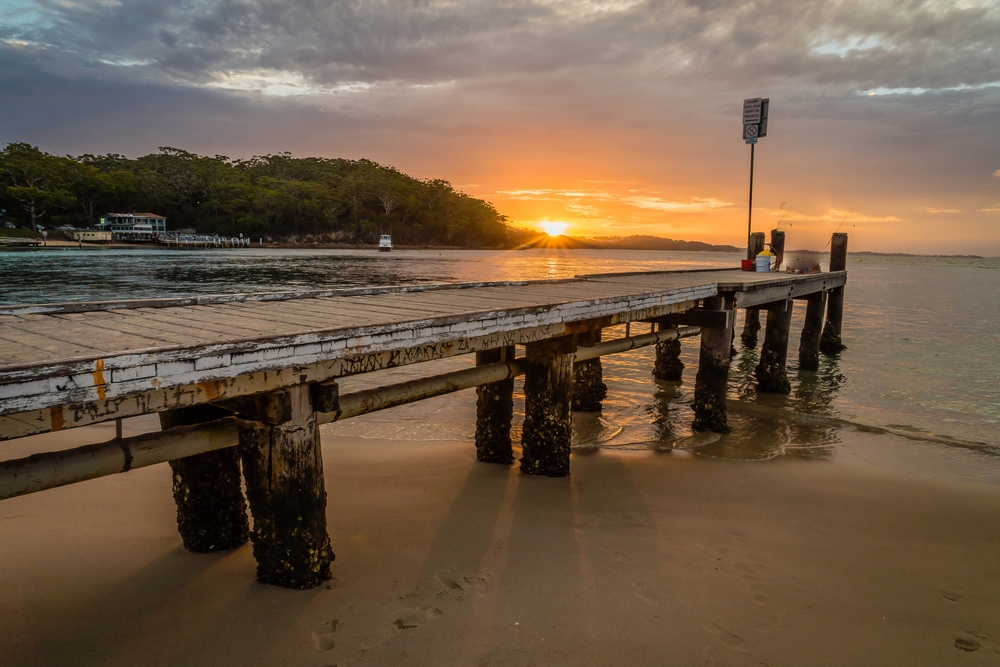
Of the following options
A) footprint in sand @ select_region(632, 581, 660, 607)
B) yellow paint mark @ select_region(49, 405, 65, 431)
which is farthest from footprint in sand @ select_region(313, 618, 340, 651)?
footprint in sand @ select_region(632, 581, 660, 607)

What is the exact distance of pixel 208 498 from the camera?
14.1ft

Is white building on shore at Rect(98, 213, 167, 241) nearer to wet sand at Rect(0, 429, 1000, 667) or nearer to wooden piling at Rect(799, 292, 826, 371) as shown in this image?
wooden piling at Rect(799, 292, 826, 371)

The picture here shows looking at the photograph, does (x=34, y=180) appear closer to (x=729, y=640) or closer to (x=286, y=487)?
(x=286, y=487)

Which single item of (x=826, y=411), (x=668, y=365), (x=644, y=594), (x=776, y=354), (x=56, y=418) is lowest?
(x=826, y=411)

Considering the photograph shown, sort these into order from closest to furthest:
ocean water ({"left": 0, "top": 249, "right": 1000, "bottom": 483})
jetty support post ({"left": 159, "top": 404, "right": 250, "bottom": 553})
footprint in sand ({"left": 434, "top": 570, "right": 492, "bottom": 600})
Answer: footprint in sand ({"left": 434, "top": 570, "right": 492, "bottom": 600})
jetty support post ({"left": 159, "top": 404, "right": 250, "bottom": 553})
ocean water ({"left": 0, "top": 249, "right": 1000, "bottom": 483})

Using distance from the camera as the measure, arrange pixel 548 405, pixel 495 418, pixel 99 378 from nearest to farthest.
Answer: pixel 99 378, pixel 548 405, pixel 495 418

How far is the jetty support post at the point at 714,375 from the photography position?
8.77 meters

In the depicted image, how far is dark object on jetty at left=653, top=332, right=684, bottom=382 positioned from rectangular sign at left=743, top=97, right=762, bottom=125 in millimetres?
7083

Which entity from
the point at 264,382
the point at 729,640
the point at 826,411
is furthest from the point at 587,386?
the point at 264,382

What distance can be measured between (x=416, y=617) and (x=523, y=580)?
2.83 ft

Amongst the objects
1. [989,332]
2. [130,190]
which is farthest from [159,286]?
[130,190]

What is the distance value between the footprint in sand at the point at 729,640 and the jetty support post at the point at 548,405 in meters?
2.67

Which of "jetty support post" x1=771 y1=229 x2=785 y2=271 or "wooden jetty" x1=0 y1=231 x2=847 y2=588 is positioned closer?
"wooden jetty" x1=0 y1=231 x2=847 y2=588

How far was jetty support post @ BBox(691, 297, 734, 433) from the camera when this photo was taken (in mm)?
8766
